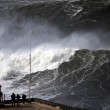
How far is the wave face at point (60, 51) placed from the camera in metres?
43.0

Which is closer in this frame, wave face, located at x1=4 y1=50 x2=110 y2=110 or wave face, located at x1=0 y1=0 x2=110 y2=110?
wave face, located at x1=4 y1=50 x2=110 y2=110

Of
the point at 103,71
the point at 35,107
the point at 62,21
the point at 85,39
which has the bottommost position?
the point at 35,107

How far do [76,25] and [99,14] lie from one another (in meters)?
4.97

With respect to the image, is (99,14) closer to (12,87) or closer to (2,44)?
(2,44)

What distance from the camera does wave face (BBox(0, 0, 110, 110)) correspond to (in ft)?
141

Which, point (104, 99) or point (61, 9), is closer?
point (104, 99)

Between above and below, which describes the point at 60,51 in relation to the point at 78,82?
above

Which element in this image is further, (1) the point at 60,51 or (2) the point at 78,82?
(1) the point at 60,51

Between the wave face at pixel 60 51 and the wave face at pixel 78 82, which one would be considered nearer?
the wave face at pixel 78 82

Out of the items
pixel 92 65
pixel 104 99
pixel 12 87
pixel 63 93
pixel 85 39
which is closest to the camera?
pixel 104 99

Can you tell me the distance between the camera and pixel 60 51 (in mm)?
56062

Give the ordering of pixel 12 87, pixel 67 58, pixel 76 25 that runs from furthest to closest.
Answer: pixel 76 25
pixel 67 58
pixel 12 87

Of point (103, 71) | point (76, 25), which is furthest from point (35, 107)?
point (76, 25)

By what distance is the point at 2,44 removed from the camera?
65.8 metres
